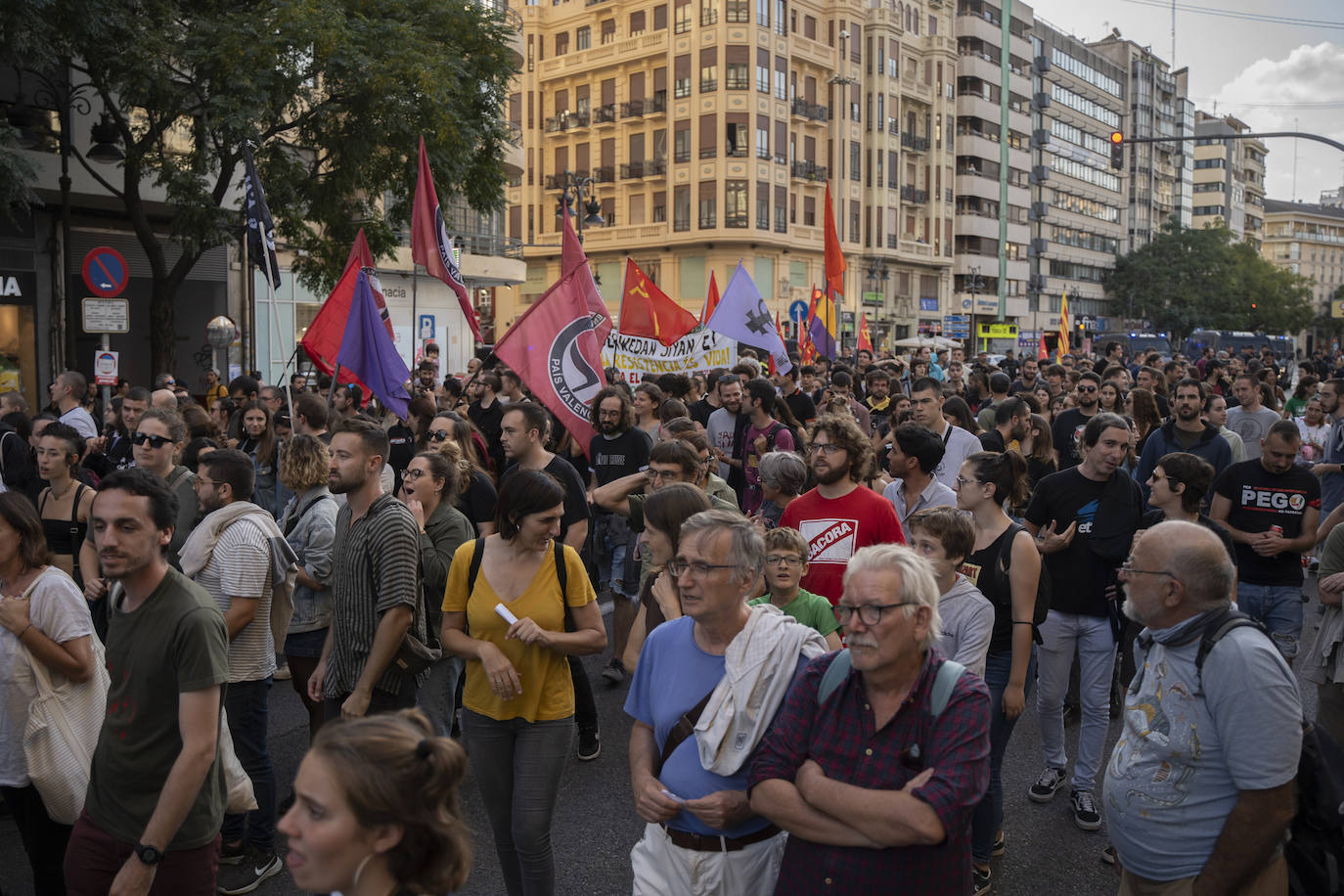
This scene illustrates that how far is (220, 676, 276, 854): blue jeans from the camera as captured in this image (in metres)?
4.70

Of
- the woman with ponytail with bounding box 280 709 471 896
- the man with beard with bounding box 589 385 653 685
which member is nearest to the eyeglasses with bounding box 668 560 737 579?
the woman with ponytail with bounding box 280 709 471 896

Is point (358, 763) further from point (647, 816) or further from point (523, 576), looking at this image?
point (523, 576)

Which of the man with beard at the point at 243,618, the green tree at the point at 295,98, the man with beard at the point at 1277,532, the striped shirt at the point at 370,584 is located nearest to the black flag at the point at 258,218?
the green tree at the point at 295,98

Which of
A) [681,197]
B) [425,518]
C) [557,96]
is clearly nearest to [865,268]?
[681,197]

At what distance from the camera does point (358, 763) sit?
6.84ft

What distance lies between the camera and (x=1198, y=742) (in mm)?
2975

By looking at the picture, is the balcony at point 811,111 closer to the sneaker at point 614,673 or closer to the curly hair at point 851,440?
the sneaker at point 614,673

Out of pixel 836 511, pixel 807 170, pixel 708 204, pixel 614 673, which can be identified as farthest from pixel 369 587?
pixel 807 170

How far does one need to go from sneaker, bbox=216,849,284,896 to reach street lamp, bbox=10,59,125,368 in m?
15.7

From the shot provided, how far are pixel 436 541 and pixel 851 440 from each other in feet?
6.79

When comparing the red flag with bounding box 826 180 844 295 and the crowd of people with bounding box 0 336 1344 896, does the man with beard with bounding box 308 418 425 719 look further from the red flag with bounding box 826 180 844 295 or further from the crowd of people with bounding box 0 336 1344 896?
the red flag with bounding box 826 180 844 295

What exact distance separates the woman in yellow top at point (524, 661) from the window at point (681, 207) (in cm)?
4846

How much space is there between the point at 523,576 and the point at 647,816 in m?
1.24

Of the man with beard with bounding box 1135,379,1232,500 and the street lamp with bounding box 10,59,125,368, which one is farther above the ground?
the street lamp with bounding box 10,59,125,368
